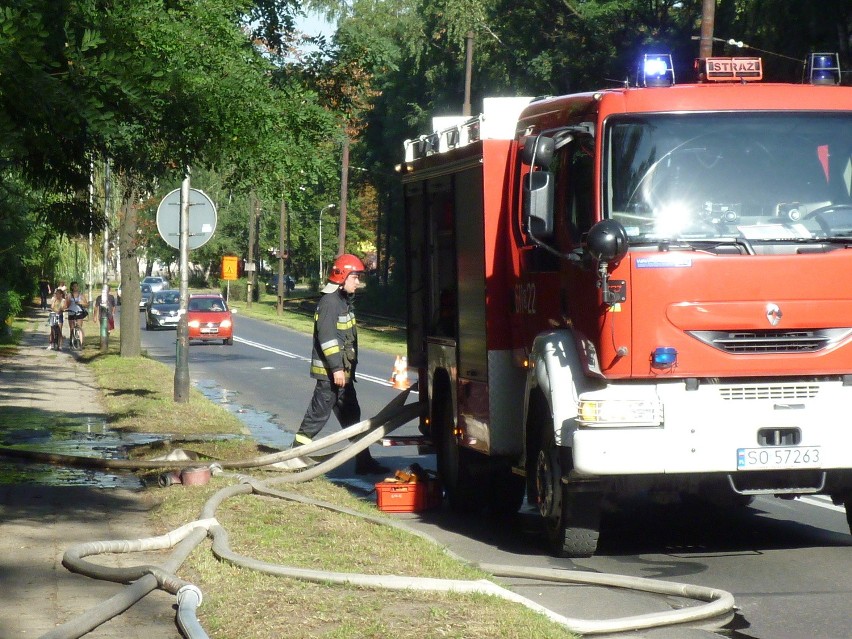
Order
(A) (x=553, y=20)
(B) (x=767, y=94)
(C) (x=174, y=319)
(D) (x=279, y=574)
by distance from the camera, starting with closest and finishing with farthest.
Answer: (D) (x=279, y=574) < (B) (x=767, y=94) < (A) (x=553, y=20) < (C) (x=174, y=319)

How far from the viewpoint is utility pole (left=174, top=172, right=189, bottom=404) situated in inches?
769

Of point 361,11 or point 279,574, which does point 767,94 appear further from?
point 361,11

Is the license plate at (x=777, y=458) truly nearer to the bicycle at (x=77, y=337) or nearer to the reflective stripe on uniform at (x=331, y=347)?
the reflective stripe on uniform at (x=331, y=347)

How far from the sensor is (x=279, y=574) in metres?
7.15

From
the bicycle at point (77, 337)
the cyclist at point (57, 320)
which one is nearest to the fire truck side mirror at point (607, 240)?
the bicycle at point (77, 337)

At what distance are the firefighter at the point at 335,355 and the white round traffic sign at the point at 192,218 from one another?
6397 millimetres

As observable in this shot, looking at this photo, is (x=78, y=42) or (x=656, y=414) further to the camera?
(x=78, y=42)

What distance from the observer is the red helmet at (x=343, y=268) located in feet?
43.7

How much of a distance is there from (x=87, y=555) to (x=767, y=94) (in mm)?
4981

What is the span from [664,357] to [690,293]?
404mm

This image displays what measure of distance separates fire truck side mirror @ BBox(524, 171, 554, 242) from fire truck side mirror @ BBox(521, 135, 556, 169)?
9 centimetres

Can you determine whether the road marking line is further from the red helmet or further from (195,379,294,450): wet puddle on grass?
(195,379,294,450): wet puddle on grass

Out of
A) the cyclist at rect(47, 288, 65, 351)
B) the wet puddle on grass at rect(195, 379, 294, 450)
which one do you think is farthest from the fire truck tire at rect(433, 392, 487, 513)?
the cyclist at rect(47, 288, 65, 351)

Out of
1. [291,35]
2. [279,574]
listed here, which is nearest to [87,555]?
[279,574]
